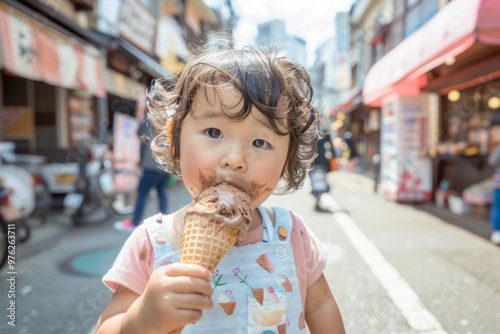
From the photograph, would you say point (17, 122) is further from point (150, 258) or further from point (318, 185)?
point (150, 258)

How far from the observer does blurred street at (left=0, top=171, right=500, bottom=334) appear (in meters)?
2.85

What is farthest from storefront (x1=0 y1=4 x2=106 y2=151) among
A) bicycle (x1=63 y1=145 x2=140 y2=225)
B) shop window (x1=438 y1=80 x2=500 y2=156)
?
shop window (x1=438 y1=80 x2=500 y2=156)

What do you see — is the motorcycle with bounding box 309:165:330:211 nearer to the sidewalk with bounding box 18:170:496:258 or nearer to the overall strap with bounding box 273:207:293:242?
the sidewalk with bounding box 18:170:496:258

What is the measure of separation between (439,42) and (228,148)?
5489mm

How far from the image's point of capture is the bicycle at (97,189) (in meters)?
6.30

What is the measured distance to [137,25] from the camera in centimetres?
1227

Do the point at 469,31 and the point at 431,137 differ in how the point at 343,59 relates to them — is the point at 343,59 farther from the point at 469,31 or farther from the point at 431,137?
the point at 469,31

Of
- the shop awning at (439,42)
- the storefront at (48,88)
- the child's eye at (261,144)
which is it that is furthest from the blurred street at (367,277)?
the storefront at (48,88)

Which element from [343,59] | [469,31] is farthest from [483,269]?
[343,59]

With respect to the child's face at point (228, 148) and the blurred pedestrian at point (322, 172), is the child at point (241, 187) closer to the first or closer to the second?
the child's face at point (228, 148)

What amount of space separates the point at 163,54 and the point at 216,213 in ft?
48.5

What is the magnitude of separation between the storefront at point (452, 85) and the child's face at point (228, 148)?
4.43 meters

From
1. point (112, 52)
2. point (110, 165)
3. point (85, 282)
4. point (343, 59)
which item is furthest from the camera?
point (343, 59)

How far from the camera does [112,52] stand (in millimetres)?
11641
